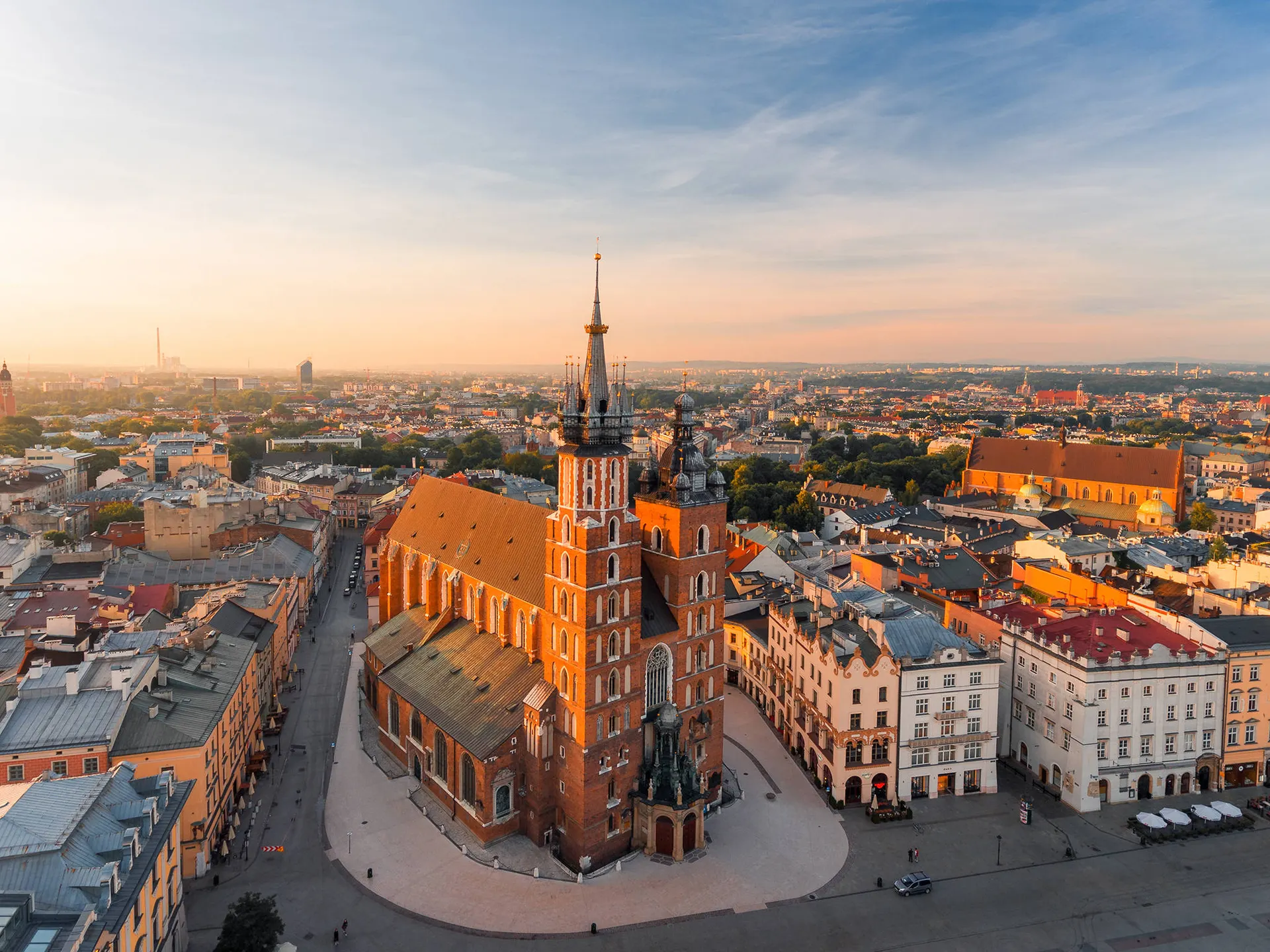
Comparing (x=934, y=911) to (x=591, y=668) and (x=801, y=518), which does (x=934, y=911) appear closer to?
(x=591, y=668)

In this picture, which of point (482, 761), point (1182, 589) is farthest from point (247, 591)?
point (1182, 589)

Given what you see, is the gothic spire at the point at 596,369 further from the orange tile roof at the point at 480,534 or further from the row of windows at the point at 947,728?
the row of windows at the point at 947,728

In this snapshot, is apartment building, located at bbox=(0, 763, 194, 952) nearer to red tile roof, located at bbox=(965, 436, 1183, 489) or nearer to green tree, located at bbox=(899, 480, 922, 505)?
green tree, located at bbox=(899, 480, 922, 505)

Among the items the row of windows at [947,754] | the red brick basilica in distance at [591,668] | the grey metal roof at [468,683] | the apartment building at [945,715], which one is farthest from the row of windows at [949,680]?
the grey metal roof at [468,683]

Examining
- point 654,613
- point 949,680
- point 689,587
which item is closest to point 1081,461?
point 949,680

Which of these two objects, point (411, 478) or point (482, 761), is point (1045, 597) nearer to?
point (482, 761)

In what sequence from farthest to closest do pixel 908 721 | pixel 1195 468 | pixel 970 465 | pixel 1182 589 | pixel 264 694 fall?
pixel 1195 468, pixel 970 465, pixel 1182 589, pixel 264 694, pixel 908 721
